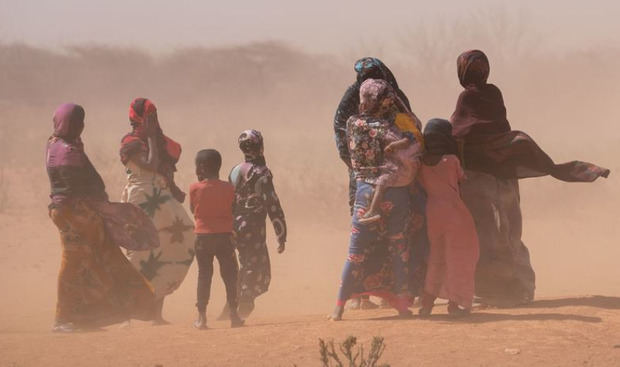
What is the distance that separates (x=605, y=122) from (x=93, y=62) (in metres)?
33.6

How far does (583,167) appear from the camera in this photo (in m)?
8.15

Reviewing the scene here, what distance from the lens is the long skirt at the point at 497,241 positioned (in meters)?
8.34

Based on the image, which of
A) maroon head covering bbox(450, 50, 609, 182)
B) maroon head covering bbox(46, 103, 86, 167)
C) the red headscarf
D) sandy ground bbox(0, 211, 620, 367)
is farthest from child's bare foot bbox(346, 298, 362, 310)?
maroon head covering bbox(46, 103, 86, 167)

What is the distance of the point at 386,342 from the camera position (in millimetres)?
6969

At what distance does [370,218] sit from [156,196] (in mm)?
2848

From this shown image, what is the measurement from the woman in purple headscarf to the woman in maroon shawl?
324 centimetres

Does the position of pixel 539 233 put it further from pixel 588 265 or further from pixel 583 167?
pixel 583 167

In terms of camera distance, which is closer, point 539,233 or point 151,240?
point 151,240

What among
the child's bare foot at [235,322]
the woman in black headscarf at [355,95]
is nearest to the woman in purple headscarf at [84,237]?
the child's bare foot at [235,322]

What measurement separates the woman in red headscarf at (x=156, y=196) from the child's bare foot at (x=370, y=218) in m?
2.69

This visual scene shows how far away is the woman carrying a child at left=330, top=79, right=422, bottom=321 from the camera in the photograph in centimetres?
754

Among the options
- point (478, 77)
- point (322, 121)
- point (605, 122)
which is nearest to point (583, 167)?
point (478, 77)

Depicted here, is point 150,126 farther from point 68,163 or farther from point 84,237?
point 84,237

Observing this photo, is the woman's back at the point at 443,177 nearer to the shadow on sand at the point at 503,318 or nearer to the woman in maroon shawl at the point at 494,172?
the woman in maroon shawl at the point at 494,172
